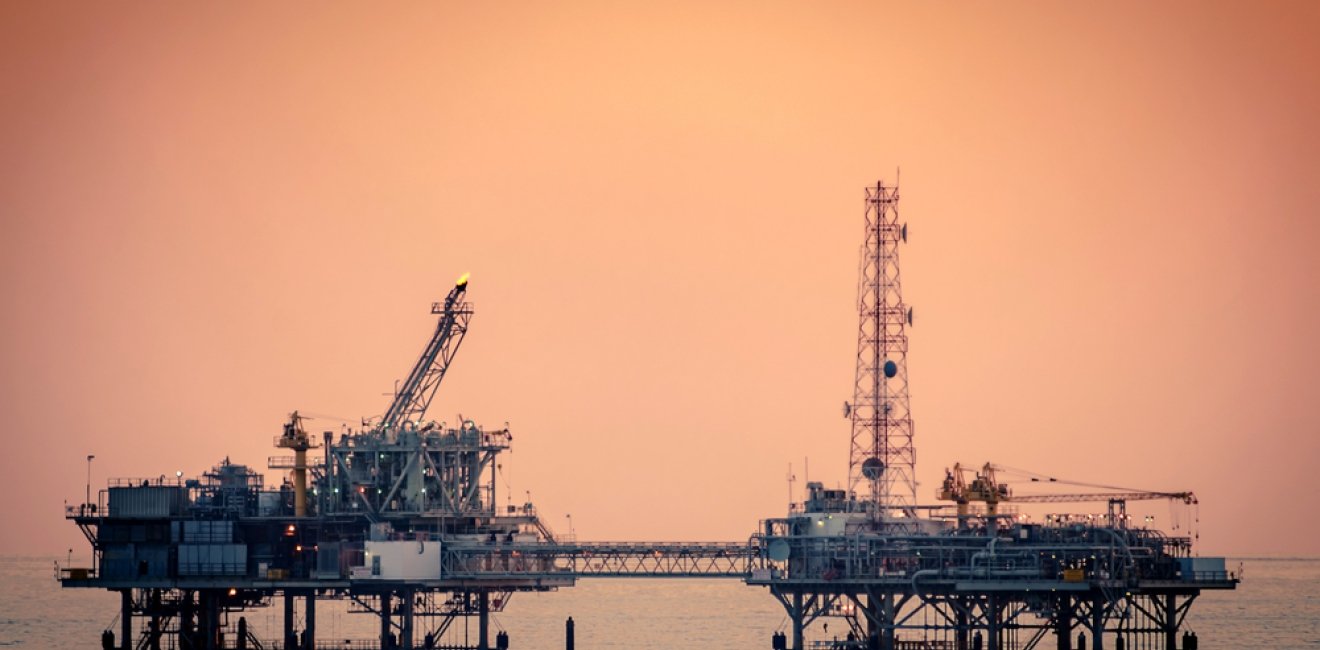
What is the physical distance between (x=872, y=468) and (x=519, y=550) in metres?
25.7

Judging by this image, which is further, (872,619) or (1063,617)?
(1063,617)

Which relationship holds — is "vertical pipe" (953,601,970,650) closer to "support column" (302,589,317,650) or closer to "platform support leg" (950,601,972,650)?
"platform support leg" (950,601,972,650)

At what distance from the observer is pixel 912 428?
587ft

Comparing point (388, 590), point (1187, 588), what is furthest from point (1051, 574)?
point (388, 590)

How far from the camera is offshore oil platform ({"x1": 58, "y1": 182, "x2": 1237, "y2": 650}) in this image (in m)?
160

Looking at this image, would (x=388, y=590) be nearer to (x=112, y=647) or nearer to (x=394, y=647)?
(x=394, y=647)

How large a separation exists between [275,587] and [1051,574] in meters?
53.7

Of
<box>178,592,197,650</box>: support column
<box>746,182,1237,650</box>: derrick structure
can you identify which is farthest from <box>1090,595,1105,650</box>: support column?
<box>178,592,197,650</box>: support column

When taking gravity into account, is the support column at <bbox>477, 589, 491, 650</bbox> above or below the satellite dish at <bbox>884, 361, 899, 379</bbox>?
below

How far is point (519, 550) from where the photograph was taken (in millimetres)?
169625

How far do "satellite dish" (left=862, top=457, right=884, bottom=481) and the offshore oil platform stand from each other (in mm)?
100

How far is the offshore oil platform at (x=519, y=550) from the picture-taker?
16000cm

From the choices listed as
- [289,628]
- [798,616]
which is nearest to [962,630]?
[798,616]

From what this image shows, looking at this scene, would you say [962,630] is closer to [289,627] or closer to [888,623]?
[888,623]
